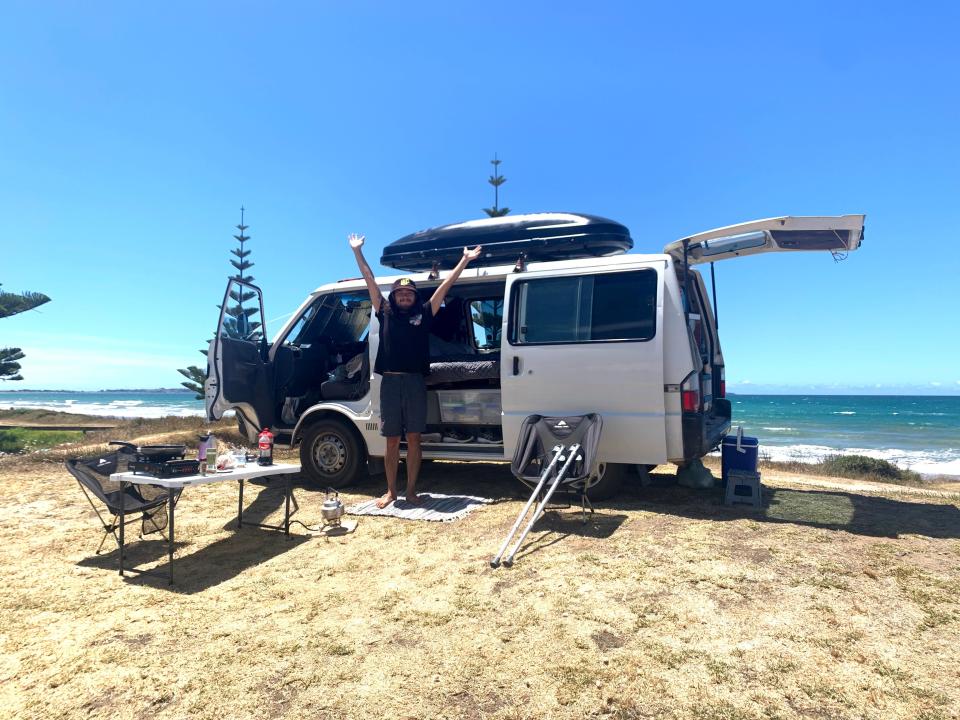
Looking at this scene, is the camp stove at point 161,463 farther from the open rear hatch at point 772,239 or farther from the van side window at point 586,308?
the open rear hatch at point 772,239

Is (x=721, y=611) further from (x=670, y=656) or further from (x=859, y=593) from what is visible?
(x=859, y=593)

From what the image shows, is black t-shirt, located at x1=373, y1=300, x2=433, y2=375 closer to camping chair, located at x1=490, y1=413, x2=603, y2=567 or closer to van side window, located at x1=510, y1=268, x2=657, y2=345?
van side window, located at x1=510, y1=268, x2=657, y2=345

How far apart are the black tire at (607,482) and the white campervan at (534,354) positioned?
1cm

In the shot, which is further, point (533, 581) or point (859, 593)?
point (533, 581)

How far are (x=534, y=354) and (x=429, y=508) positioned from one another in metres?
1.71

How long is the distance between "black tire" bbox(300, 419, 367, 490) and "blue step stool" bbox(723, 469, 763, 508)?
367 centimetres

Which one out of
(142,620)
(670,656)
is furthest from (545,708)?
(142,620)

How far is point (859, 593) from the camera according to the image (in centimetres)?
292

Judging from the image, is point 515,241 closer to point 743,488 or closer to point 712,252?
point 712,252

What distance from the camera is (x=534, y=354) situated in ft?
16.8

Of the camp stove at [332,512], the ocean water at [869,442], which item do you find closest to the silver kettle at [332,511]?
the camp stove at [332,512]

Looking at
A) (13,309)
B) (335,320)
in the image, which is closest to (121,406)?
(13,309)

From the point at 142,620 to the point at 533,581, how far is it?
211cm

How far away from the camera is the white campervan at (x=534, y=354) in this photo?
15.4ft
